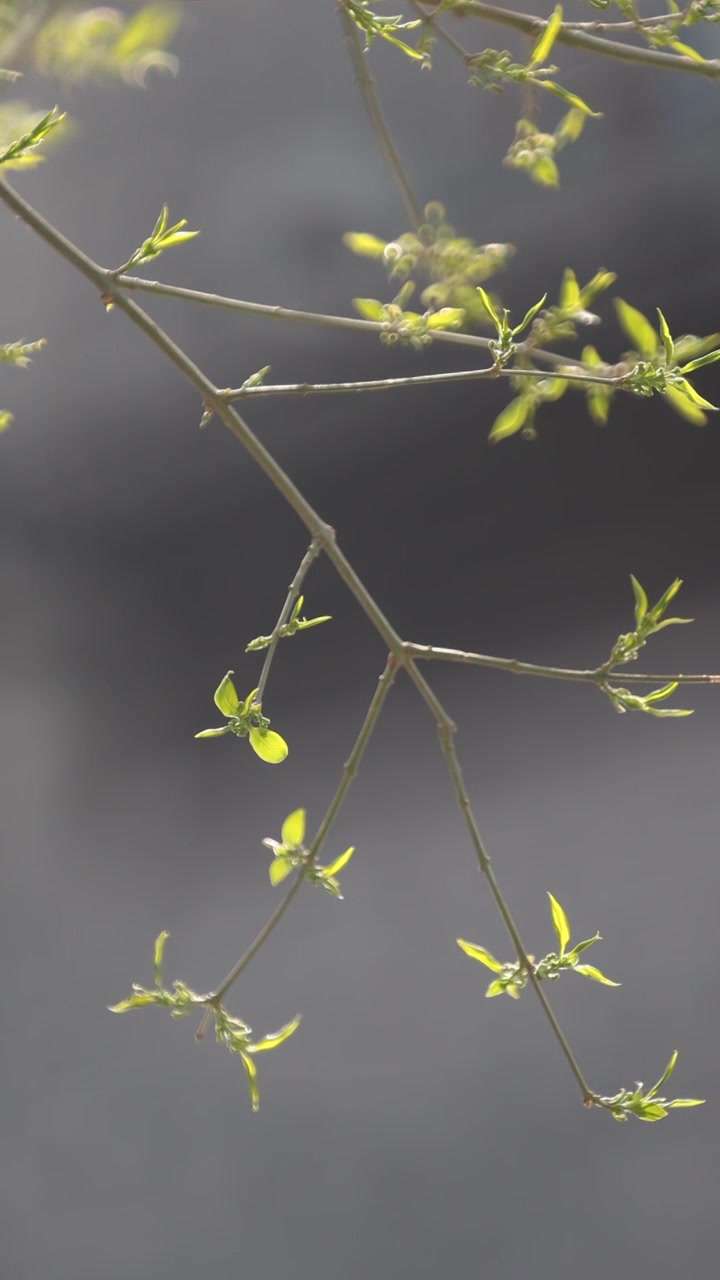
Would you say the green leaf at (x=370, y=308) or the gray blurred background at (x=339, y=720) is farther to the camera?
the gray blurred background at (x=339, y=720)

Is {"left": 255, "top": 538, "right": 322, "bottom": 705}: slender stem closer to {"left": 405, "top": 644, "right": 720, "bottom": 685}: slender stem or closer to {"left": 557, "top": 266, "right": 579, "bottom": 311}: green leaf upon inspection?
{"left": 405, "top": 644, "right": 720, "bottom": 685}: slender stem

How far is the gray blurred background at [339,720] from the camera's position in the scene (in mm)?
989

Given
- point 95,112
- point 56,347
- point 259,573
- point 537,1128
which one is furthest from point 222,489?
point 537,1128

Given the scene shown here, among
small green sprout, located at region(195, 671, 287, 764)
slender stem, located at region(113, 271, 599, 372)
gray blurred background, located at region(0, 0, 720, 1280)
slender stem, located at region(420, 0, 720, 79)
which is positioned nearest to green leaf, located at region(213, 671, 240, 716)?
small green sprout, located at region(195, 671, 287, 764)

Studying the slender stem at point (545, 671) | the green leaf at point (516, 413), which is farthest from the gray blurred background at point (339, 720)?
the slender stem at point (545, 671)

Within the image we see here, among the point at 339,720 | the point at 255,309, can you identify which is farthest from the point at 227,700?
the point at 339,720

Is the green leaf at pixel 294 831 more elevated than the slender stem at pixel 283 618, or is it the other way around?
the slender stem at pixel 283 618

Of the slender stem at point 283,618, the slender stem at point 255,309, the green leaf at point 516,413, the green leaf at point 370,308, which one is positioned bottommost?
the slender stem at point 283,618

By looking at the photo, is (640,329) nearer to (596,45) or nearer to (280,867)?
(596,45)

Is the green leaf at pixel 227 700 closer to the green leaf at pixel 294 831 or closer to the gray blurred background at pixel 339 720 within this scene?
the green leaf at pixel 294 831

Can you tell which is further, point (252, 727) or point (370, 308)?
point (370, 308)

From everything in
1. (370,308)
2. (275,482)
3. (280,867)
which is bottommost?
(280,867)

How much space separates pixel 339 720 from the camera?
1114mm

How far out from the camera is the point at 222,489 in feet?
3.65
